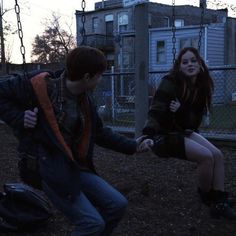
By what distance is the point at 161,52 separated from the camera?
25.1 m

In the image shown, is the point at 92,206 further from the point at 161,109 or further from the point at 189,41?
the point at 189,41

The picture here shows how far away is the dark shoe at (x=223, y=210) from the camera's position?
4051 mm

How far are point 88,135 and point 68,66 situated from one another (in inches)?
17.0

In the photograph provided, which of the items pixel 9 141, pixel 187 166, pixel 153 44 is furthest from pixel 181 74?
pixel 153 44

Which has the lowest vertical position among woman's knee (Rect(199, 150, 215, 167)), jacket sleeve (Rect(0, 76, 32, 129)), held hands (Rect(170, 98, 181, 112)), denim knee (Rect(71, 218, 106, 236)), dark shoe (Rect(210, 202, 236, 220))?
dark shoe (Rect(210, 202, 236, 220))

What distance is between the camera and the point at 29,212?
3.88 m

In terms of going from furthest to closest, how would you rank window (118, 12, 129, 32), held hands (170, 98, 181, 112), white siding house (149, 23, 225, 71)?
1. window (118, 12, 129, 32)
2. white siding house (149, 23, 225, 71)
3. held hands (170, 98, 181, 112)

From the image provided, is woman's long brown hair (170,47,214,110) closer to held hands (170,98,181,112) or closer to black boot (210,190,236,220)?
held hands (170,98,181,112)

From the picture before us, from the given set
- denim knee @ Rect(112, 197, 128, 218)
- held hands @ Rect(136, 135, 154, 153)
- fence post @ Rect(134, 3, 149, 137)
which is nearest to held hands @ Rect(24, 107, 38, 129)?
denim knee @ Rect(112, 197, 128, 218)

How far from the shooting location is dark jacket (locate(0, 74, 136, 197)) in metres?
2.71

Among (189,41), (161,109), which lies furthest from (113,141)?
(189,41)

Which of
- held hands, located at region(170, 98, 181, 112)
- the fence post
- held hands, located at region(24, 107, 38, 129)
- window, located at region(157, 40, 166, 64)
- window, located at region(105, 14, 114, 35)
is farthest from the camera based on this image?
window, located at region(105, 14, 114, 35)

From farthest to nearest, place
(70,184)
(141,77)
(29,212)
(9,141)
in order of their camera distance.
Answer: (9,141), (141,77), (29,212), (70,184)

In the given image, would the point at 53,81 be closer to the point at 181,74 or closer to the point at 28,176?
the point at 28,176
